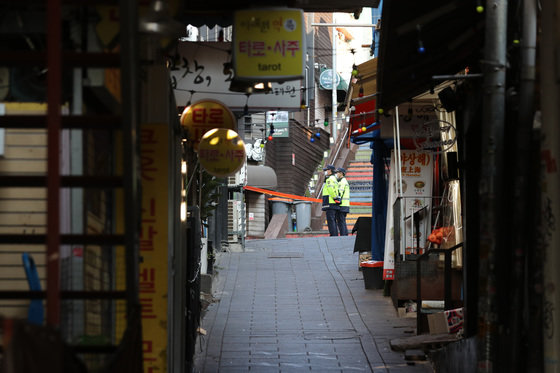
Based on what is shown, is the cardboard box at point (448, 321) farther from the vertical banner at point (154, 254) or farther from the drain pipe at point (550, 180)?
the vertical banner at point (154, 254)

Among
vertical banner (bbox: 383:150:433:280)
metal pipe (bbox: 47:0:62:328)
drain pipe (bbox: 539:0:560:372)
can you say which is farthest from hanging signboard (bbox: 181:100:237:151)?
metal pipe (bbox: 47:0:62:328)

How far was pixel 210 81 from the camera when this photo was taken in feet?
41.0

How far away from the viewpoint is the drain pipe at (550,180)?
6.76m

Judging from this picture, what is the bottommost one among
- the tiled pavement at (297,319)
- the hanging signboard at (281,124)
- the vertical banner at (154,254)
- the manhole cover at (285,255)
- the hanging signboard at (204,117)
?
the tiled pavement at (297,319)

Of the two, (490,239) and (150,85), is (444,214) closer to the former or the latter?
(490,239)

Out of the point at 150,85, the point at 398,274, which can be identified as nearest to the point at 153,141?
the point at 150,85

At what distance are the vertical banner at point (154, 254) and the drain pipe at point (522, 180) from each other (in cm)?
313

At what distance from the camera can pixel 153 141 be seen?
8.05 m

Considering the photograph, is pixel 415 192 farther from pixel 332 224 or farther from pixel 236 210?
pixel 332 224

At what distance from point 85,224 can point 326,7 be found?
828cm

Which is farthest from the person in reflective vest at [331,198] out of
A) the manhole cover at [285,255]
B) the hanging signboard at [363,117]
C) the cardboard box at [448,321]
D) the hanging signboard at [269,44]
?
the hanging signboard at [269,44]

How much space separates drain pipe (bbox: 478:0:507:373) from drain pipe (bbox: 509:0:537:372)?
26 centimetres

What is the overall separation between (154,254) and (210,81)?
497 cm

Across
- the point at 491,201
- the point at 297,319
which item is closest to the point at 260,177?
the point at 297,319
